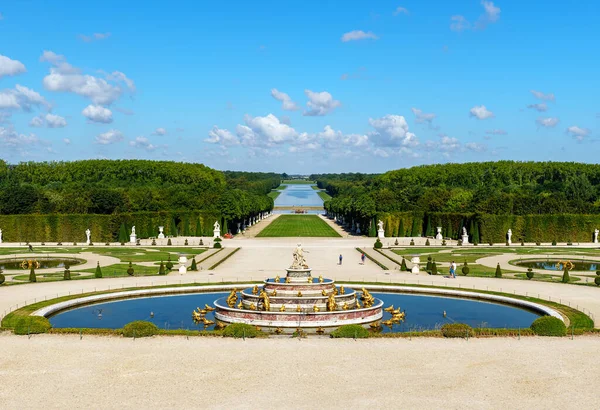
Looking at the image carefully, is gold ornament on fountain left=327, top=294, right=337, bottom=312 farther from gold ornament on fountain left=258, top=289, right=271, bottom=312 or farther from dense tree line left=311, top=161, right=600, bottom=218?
Answer: dense tree line left=311, top=161, right=600, bottom=218

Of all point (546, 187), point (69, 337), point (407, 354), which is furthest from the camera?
point (546, 187)

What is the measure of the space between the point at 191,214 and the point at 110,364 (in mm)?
73881

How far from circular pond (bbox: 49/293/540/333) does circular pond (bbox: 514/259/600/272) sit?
23.1 meters

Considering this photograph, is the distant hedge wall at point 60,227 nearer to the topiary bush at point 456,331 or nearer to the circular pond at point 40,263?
the circular pond at point 40,263

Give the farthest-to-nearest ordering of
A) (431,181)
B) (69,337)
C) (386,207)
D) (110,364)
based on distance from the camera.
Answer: (431,181) → (386,207) → (69,337) → (110,364)

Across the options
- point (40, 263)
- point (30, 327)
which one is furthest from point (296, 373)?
point (40, 263)

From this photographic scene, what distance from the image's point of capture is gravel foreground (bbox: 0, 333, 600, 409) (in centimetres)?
2103

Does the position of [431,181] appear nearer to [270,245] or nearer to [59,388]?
[270,245]

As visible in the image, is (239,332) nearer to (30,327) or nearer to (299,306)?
(299,306)

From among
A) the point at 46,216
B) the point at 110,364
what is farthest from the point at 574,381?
the point at 46,216

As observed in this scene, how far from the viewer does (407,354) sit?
26844 millimetres

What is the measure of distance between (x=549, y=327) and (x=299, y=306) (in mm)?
12865

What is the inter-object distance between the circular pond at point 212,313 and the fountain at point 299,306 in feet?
4.61

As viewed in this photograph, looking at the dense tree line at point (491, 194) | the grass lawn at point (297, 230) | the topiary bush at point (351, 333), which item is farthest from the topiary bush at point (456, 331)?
the grass lawn at point (297, 230)
